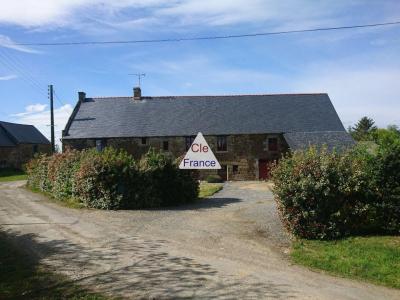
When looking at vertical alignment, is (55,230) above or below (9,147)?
below

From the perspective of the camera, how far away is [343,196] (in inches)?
452

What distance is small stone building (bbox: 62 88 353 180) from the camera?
3928 centimetres

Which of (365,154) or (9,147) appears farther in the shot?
(9,147)

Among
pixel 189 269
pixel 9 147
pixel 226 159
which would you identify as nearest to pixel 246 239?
pixel 189 269

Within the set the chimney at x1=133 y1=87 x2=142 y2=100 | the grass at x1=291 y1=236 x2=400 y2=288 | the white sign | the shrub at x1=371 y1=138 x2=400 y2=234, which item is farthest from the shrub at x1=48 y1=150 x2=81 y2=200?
the chimney at x1=133 y1=87 x2=142 y2=100

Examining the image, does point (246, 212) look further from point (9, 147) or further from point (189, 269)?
point (9, 147)

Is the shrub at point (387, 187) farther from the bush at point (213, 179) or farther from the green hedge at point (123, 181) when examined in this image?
the bush at point (213, 179)

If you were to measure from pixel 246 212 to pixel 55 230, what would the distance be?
6.57m

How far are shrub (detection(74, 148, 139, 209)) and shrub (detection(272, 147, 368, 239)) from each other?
739 centimetres

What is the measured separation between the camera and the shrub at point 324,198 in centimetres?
1129

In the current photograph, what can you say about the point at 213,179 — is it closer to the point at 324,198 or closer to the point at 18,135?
the point at 324,198

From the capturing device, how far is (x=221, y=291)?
7090 millimetres

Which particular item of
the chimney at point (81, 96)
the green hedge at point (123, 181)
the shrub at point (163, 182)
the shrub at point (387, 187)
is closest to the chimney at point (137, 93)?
the chimney at point (81, 96)

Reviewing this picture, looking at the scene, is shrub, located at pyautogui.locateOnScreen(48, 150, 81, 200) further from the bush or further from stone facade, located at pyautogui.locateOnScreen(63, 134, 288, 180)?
stone facade, located at pyautogui.locateOnScreen(63, 134, 288, 180)
